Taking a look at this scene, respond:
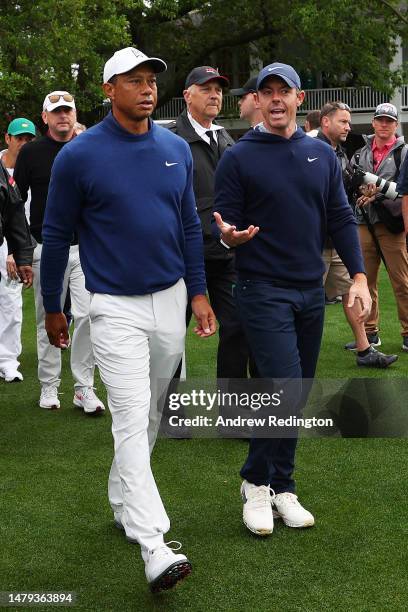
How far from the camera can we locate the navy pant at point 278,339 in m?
4.84

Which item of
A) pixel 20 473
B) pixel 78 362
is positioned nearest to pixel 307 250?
pixel 20 473

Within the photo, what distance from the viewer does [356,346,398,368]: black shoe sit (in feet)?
29.7

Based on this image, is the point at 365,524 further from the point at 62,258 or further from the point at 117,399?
the point at 62,258

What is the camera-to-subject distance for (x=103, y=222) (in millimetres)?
4473

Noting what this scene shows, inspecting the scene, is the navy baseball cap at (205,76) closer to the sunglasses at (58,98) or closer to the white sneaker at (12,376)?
the sunglasses at (58,98)

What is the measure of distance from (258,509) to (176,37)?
Result: 2865cm

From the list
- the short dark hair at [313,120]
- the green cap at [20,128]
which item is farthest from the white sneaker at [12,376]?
the short dark hair at [313,120]

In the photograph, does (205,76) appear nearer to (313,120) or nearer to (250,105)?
(250,105)

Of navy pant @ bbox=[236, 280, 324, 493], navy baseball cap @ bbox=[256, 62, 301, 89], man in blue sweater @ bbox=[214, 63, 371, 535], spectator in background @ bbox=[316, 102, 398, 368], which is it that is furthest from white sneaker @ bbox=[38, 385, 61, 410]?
navy baseball cap @ bbox=[256, 62, 301, 89]

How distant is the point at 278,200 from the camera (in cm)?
482

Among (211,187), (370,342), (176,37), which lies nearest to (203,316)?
(211,187)

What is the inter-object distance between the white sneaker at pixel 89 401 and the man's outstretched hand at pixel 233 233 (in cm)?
319

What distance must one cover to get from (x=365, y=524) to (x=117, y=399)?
1525 mm

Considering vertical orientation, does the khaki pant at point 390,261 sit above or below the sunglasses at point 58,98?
below
